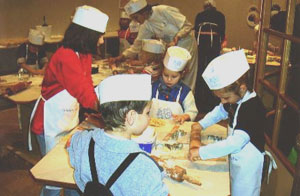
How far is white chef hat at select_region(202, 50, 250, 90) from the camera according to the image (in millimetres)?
1896

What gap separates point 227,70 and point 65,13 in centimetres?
533

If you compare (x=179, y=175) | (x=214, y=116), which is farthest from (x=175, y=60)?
(x=179, y=175)

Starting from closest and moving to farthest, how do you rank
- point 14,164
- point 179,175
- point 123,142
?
1. point 123,142
2. point 179,175
3. point 14,164

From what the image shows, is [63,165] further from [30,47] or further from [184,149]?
[30,47]

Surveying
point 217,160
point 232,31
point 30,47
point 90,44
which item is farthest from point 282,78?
point 232,31

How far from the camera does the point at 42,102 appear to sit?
7.98 ft

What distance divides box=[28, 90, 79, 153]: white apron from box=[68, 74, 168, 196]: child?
109 cm

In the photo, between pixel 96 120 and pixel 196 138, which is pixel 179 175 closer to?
pixel 196 138

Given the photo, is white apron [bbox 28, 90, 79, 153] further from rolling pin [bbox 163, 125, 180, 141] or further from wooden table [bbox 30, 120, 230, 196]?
rolling pin [bbox 163, 125, 180, 141]

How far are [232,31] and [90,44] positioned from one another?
6381mm

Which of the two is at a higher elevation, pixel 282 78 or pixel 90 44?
pixel 90 44

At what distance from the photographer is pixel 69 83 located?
2.26 meters

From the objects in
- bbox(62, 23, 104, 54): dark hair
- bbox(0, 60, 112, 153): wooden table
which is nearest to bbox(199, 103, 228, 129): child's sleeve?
bbox(62, 23, 104, 54): dark hair

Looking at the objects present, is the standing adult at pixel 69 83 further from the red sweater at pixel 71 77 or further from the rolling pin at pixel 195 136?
the rolling pin at pixel 195 136
